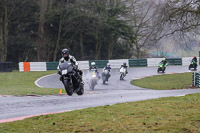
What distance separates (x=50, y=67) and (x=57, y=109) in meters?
25.6

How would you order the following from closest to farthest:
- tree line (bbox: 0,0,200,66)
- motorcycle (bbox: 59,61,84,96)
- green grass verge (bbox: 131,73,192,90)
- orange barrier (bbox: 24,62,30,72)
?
motorcycle (bbox: 59,61,84,96)
green grass verge (bbox: 131,73,192,90)
orange barrier (bbox: 24,62,30,72)
tree line (bbox: 0,0,200,66)

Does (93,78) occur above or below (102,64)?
below

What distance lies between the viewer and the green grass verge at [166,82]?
79.9ft

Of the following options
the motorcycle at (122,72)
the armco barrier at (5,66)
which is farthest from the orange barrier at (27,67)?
the motorcycle at (122,72)

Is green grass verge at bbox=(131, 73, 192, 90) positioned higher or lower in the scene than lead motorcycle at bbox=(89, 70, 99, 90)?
lower

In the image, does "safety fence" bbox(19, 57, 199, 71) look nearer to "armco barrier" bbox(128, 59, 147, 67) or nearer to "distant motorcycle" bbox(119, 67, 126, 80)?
"armco barrier" bbox(128, 59, 147, 67)

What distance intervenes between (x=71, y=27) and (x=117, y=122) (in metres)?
38.3

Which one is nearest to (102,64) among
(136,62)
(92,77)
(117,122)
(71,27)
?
(136,62)

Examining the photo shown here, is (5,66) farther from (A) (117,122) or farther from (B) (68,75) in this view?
(A) (117,122)

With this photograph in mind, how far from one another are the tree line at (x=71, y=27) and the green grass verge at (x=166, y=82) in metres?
15.2

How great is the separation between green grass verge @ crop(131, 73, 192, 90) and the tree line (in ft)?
49.7

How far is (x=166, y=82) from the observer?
26.8 m

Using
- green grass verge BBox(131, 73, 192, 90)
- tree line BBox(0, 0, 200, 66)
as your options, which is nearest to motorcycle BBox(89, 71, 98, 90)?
green grass verge BBox(131, 73, 192, 90)

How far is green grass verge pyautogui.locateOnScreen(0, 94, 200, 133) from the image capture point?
721 centimetres
